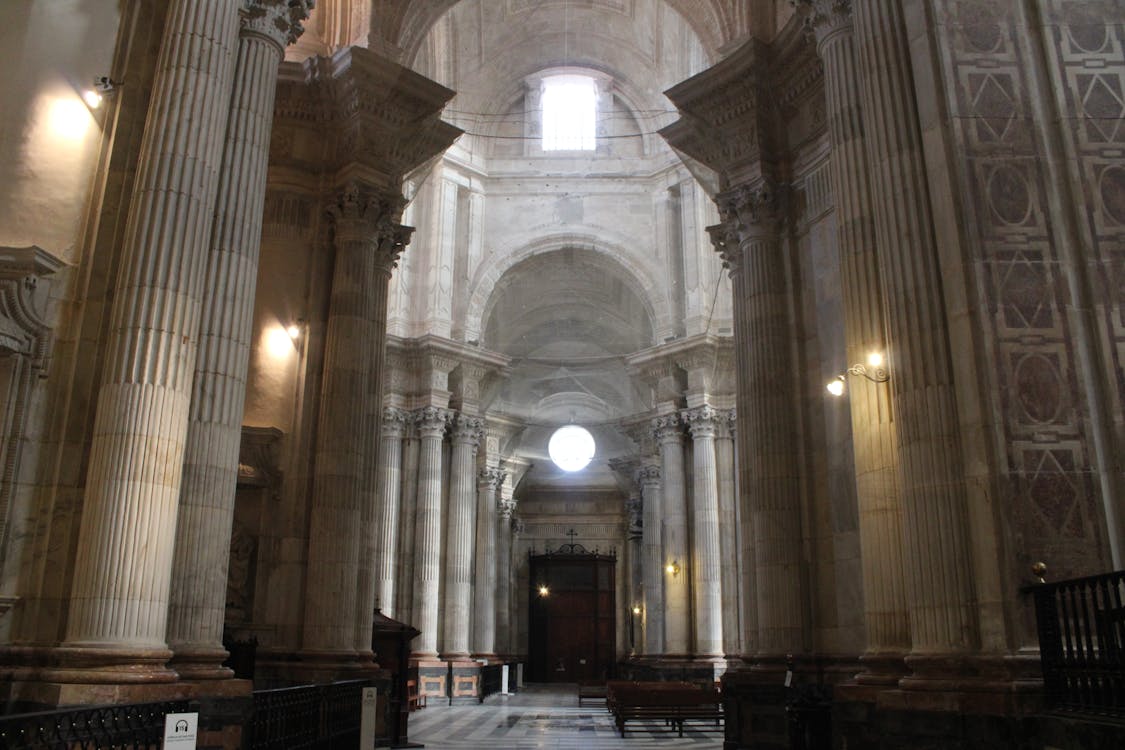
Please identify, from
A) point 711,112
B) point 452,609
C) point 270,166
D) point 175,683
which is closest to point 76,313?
point 175,683

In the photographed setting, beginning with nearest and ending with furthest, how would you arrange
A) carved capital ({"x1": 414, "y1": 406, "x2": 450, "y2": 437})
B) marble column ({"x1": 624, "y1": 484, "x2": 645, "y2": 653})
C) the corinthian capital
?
the corinthian capital, carved capital ({"x1": 414, "y1": 406, "x2": 450, "y2": 437}), marble column ({"x1": 624, "y1": 484, "x2": 645, "y2": 653})

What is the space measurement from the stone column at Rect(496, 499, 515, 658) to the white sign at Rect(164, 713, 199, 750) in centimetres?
3081

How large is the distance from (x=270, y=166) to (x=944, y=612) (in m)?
11.8

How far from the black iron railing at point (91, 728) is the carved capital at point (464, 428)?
789 inches

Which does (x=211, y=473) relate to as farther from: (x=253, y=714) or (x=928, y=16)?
(x=928, y=16)

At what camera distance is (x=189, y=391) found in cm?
813

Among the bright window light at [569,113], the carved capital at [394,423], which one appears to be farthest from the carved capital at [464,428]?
the bright window light at [569,113]

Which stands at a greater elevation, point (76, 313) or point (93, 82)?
point (93, 82)

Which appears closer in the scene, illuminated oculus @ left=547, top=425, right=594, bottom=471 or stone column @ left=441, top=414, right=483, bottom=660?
stone column @ left=441, top=414, right=483, bottom=660

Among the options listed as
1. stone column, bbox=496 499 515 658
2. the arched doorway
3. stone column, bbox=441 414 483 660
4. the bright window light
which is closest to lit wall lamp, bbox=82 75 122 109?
stone column, bbox=441 414 483 660

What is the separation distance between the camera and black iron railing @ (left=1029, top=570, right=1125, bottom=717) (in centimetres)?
599

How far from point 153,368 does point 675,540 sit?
63.1 feet

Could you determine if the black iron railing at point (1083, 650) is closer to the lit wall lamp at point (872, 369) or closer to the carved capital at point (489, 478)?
the lit wall lamp at point (872, 369)

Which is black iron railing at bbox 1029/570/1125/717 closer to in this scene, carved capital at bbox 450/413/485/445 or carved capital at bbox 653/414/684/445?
carved capital at bbox 653/414/684/445
